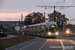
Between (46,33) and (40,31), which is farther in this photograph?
(40,31)

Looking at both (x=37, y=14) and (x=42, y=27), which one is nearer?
(x=42, y=27)

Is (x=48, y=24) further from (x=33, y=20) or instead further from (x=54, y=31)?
(x=33, y=20)

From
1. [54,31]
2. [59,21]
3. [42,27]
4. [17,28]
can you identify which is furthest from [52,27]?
[59,21]

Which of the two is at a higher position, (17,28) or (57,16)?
(57,16)

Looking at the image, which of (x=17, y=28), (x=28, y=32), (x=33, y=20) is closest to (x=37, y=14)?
(x=33, y=20)

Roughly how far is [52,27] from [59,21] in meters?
58.1

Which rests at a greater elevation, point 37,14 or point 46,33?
point 37,14

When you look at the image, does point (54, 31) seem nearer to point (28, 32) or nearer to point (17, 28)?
point (28, 32)

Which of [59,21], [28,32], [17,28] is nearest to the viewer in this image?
[28,32]

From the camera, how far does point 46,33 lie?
39.5 m

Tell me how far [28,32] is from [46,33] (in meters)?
18.7

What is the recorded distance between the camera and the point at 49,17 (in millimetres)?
99125

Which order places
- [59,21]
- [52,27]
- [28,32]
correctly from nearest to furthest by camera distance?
[52,27] < [28,32] < [59,21]

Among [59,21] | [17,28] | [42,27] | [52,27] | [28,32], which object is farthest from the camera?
[59,21]
